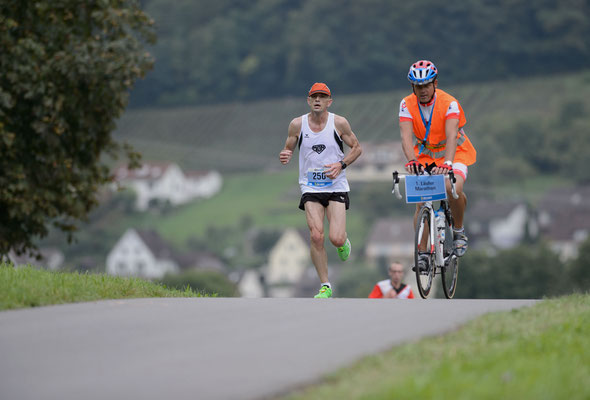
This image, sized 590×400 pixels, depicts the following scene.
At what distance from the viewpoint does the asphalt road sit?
244 inches

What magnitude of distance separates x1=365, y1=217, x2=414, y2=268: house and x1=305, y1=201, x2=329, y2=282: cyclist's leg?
136m

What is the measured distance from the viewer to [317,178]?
1212 cm

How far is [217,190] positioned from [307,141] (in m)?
183

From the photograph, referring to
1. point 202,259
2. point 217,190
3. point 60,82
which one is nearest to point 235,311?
point 60,82

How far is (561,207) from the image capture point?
16000 centimetres

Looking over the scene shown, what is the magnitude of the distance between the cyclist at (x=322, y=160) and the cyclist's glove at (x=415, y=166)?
103cm

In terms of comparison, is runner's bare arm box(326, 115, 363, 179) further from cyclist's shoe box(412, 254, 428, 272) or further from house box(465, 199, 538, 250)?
house box(465, 199, 538, 250)

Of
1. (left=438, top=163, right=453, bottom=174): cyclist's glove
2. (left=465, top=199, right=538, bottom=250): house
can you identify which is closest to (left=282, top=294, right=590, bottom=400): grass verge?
(left=438, top=163, right=453, bottom=174): cyclist's glove

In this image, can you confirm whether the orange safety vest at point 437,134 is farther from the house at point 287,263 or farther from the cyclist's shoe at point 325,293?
the house at point 287,263

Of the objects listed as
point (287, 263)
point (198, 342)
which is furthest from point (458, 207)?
point (287, 263)

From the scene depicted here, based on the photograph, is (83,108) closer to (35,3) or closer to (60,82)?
(60,82)

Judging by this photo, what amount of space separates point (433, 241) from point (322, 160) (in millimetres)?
1496

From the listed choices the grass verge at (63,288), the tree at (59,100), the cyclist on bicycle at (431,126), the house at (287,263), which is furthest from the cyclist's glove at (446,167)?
the house at (287,263)

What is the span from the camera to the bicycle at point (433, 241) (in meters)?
11.2
